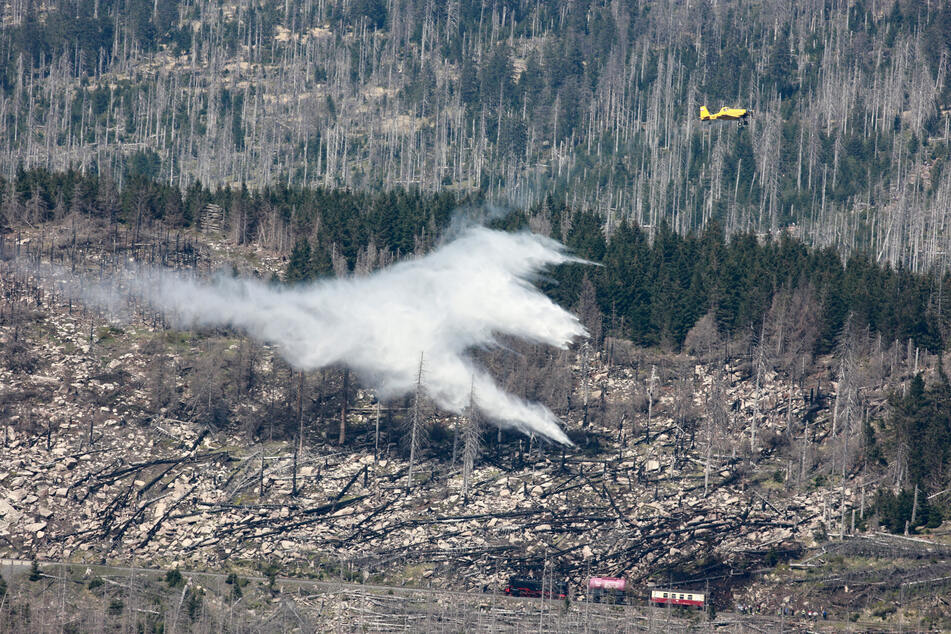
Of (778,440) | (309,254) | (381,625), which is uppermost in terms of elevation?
(309,254)

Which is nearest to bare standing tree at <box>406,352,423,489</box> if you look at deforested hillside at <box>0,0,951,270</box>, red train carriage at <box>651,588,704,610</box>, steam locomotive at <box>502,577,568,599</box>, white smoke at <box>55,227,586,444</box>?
white smoke at <box>55,227,586,444</box>

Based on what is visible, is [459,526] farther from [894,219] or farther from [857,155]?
[857,155]

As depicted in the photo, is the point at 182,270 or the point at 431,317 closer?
the point at 431,317

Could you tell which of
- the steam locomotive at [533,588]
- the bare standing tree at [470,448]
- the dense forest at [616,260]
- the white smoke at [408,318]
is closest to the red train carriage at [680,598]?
the steam locomotive at [533,588]

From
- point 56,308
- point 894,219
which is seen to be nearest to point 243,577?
point 56,308

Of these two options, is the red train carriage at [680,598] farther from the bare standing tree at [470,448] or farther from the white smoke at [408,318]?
the white smoke at [408,318]

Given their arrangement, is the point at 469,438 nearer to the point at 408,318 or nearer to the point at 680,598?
the point at 408,318
